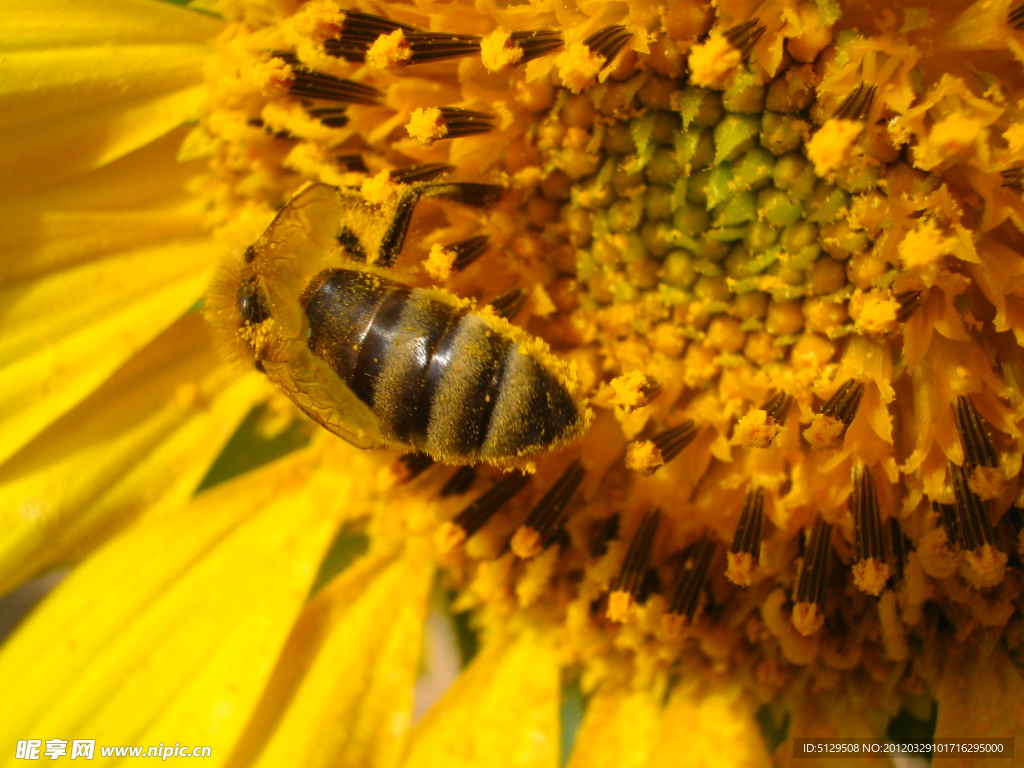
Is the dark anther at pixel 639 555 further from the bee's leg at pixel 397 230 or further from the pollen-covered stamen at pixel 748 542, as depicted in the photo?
the bee's leg at pixel 397 230

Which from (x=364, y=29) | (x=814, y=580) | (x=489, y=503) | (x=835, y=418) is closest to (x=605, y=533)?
(x=489, y=503)

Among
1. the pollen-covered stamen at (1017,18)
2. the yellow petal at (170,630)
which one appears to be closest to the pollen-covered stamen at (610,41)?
the pollen-covered stamen at (1017,18)

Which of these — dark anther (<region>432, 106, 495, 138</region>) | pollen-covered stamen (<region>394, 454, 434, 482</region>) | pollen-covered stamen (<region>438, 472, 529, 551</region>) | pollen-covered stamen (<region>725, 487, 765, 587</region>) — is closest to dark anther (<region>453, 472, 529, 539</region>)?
pollen-covered stamen (<region>438, 472, 529, 551</region>)

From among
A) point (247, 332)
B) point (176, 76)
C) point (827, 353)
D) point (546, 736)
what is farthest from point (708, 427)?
point (176, 76)

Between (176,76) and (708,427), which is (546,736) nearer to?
(708,427)

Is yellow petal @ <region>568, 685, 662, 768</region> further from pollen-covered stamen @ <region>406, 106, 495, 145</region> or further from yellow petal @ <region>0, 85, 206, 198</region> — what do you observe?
yellow petal @ <region>0, 85, 206, 198</region>

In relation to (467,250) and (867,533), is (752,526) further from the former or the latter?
(467,250)
